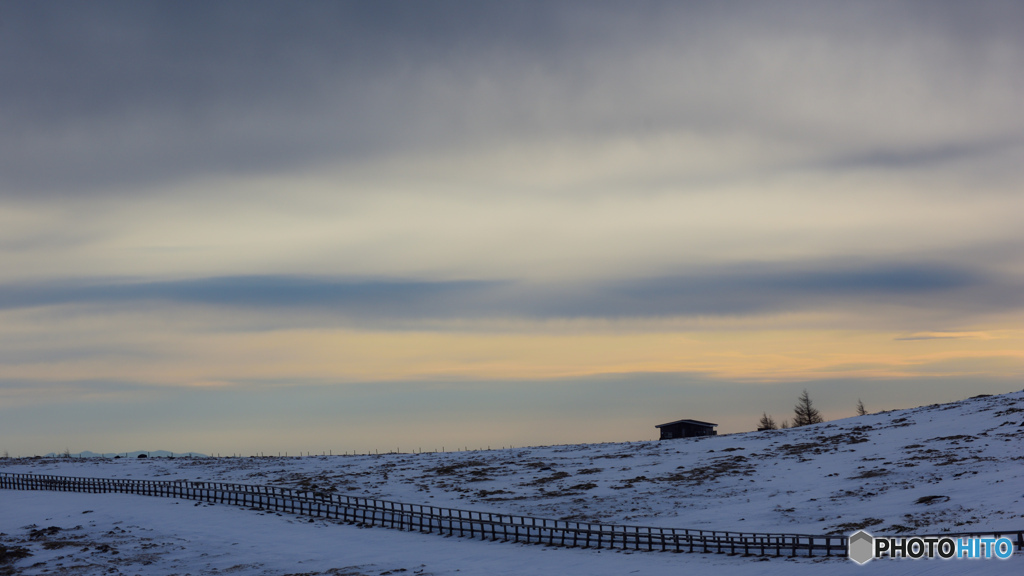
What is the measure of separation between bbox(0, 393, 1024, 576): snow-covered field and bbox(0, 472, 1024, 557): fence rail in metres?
1.42

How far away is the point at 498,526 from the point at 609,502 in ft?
39.1

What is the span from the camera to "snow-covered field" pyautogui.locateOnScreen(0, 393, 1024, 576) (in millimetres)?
42094

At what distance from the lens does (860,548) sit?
37375 mm

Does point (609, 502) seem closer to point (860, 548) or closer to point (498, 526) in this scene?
point (498, 526)

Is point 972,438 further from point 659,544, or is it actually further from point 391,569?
point 391,569

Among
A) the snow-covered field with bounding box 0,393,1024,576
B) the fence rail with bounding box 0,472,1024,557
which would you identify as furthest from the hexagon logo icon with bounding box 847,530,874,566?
the snow-covered field with bounding box 0,393,1024,576

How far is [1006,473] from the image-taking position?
5562cm

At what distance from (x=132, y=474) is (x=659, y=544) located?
73.6m

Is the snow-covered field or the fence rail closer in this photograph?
the fence rail

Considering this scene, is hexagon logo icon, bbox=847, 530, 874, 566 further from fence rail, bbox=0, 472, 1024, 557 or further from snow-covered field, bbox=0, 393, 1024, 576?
snow-covered field, bbox=0, 393, 1024, 576

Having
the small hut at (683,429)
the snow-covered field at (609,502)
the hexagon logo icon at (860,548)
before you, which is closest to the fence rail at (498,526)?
the hexagon logo icon at (860,548)

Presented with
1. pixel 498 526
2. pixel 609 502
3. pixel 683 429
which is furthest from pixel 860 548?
pixel 683 429

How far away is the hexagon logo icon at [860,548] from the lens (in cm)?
3588

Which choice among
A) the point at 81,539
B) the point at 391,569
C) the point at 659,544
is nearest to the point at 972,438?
the point at 659,544
